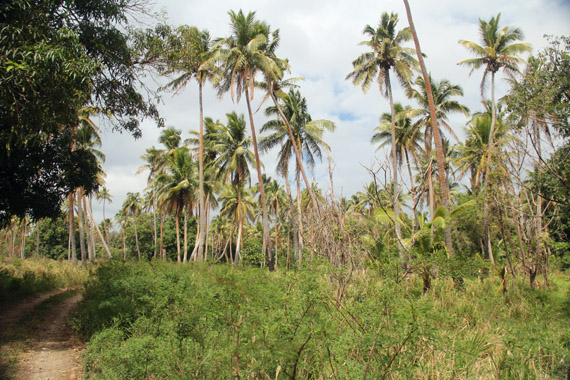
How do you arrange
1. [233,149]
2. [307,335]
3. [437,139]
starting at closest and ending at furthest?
A: [307,335], [437,139], [233,149]

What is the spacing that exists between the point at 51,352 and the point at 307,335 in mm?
5929

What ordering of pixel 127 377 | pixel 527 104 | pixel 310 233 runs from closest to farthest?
pixel 127 377 → pixel 527 104 → pixel 310 233

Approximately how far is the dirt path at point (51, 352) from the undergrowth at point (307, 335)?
34 centimetres

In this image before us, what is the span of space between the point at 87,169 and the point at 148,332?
5676 mm

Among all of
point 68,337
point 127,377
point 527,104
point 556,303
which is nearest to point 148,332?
point 127,377

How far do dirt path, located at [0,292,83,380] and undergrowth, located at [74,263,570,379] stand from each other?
34 cm

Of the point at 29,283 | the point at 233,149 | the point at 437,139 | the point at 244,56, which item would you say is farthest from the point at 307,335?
the point at 233,149

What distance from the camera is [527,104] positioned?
947 cm

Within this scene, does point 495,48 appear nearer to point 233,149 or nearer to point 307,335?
point 233,149

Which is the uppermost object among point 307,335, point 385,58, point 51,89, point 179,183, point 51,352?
point 385,58

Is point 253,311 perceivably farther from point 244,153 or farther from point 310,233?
point 244,153

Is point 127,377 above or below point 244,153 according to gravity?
below

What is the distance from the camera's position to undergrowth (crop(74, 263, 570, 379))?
3.58 metres

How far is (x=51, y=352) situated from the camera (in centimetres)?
684
